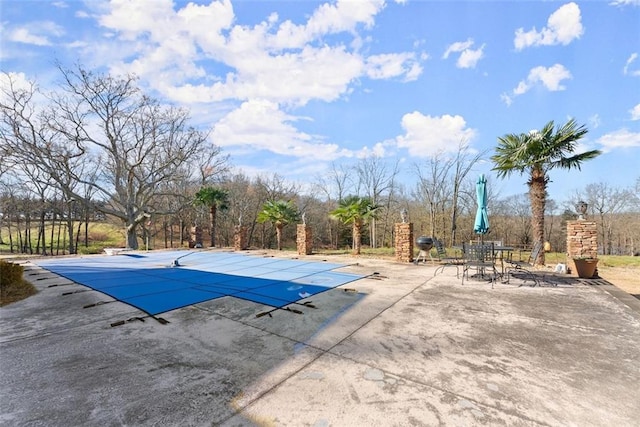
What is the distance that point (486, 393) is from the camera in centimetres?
207

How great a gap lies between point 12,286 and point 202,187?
1286 centimetres

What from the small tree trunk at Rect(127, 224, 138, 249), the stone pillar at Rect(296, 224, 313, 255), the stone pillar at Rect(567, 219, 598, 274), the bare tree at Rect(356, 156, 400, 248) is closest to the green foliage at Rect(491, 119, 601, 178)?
the stone pillar at Rect(567, 219, 598, 274)

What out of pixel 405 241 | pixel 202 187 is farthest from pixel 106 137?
pixel 405 241

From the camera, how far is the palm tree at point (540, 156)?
7.77 metres

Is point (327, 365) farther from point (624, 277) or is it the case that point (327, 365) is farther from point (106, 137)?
point (106, 137)

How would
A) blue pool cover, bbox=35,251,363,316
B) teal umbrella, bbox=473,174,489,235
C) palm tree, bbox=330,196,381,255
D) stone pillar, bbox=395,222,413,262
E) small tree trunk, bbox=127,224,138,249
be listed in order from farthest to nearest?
small tree trunk, bbox=127,224,138,249, palm tree, bbox=330,196,381,255, stone pillar, bbox=395,222,413,262, teal umbrella, bbox=473,174,489,235, blue pool cover, bbox=35,251,363,316

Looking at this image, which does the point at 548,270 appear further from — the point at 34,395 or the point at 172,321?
the point at 34,395

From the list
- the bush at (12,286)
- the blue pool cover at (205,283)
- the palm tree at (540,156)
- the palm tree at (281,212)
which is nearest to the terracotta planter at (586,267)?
the palm tree at (540,156)

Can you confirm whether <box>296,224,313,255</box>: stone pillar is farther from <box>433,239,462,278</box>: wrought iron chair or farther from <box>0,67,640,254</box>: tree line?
<box>433,239,462,278</box>: wrought iron chair

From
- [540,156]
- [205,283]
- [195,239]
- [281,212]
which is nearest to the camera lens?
[205,283]

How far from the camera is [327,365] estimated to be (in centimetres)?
249

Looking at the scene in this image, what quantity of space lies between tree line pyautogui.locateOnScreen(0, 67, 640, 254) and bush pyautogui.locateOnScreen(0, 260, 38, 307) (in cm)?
879

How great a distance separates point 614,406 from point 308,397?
2137 millimetres

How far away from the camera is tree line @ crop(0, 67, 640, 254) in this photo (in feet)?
44.9
